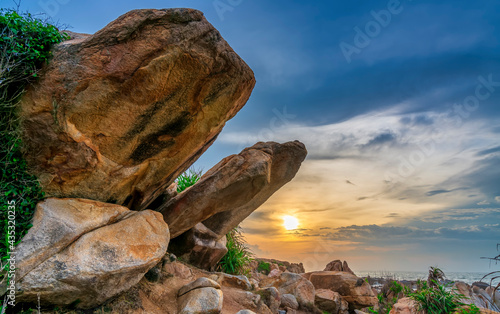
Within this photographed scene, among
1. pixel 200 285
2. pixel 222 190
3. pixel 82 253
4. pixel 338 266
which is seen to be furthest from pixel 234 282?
pixel 338 266

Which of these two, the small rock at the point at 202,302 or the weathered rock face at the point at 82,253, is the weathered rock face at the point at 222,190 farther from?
the weathered rock face at the point at 82,253

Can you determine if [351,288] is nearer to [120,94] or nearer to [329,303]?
[329,303]

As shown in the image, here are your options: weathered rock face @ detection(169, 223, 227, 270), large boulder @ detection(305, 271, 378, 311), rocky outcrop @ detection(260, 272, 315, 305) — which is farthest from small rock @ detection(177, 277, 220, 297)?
large boulder @ detection(305, 271, 378, 311)

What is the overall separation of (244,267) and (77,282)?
8616 mm

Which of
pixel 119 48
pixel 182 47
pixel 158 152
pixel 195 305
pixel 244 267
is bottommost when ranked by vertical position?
pixel 195 305

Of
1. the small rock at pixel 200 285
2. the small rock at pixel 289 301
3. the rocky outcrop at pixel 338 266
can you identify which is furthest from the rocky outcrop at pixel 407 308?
the rocky outcrop at pixel 338 266

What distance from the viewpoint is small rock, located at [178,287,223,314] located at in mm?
6977

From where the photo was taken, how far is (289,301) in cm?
1119

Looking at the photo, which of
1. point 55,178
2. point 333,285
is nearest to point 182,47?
point 55,178

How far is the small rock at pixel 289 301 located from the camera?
1111cm

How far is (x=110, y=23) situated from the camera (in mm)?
6094

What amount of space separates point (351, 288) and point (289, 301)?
4316 millimetres

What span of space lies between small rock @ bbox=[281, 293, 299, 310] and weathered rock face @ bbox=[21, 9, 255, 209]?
7.48 meters

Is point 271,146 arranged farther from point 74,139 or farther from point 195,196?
point 74,139
